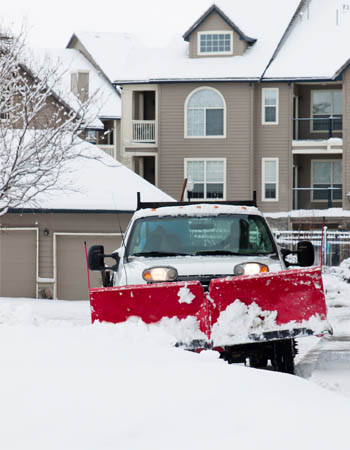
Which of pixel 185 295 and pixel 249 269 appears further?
pixel 249 269

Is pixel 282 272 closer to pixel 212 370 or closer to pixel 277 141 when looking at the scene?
pixel 212 370

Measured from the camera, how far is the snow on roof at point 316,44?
130 ft

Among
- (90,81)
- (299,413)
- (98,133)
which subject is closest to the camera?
(299,413)

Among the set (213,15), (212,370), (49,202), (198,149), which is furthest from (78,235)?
(212,370)

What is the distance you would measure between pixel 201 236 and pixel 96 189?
695 inches

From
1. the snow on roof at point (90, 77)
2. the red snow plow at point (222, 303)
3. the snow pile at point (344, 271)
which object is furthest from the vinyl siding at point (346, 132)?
the red snow plow at point (222, 303)

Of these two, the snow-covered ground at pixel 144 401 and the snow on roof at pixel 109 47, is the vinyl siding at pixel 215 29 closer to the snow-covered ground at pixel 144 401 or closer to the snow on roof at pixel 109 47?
the snow on roof at pixel 109 47

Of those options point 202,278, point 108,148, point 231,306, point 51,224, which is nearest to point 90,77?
point 108,148

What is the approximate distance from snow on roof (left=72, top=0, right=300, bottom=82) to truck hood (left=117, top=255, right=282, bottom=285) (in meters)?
29.5

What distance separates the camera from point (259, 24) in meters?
41.8

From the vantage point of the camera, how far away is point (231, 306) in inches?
374

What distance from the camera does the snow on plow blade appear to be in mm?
9484

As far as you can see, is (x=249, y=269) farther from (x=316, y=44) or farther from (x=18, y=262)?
(x=316, y=44)

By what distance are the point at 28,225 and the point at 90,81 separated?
2490cm
